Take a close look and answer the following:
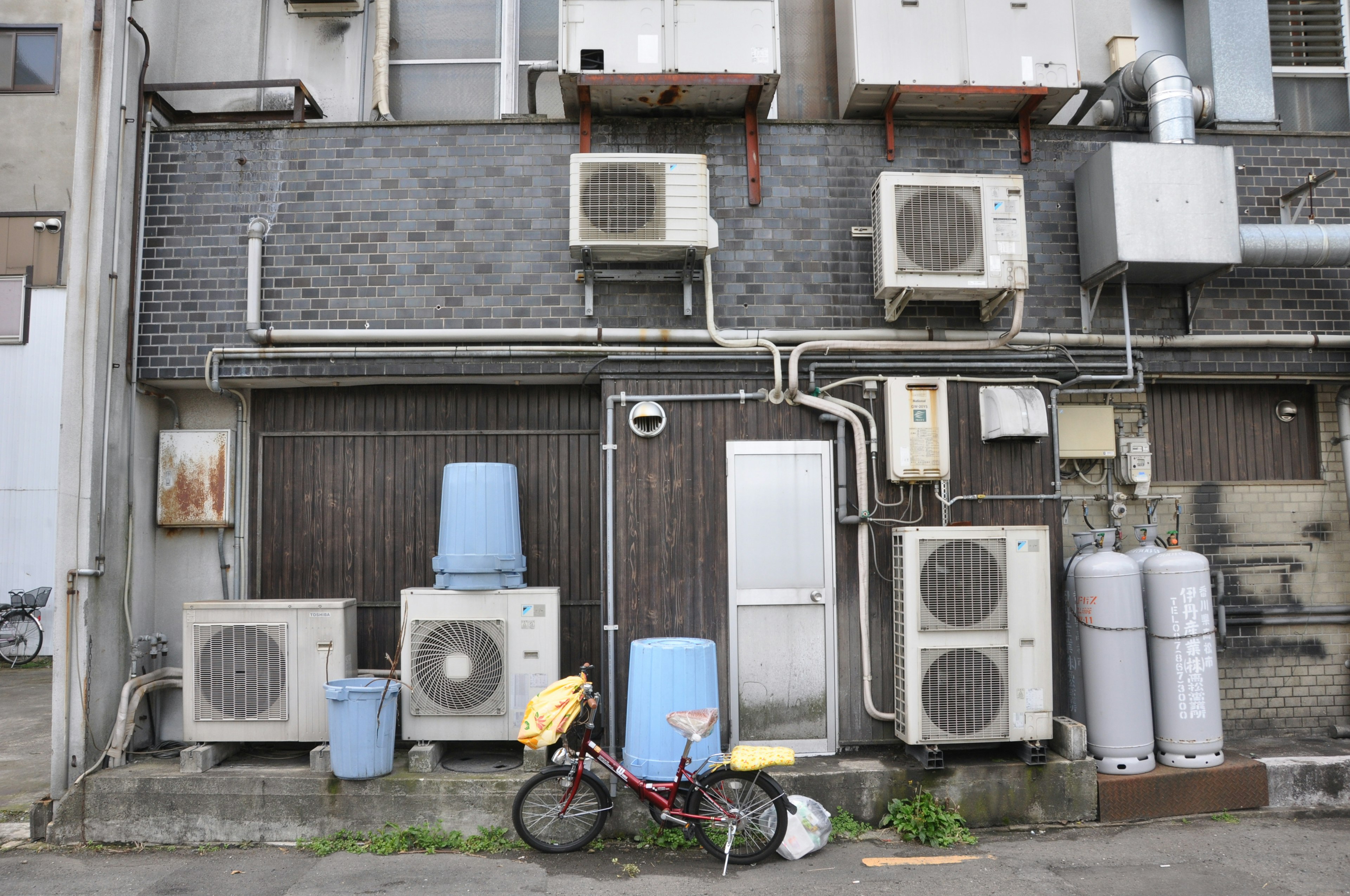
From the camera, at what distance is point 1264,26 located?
313 inches

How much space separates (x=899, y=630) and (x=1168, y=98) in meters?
4.91

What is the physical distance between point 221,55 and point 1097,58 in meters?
8.20

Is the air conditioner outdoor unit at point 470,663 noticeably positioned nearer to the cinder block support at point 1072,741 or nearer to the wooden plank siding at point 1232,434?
the cinder block support at point 1072,741

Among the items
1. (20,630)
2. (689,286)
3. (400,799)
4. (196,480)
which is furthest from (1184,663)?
(20,630)

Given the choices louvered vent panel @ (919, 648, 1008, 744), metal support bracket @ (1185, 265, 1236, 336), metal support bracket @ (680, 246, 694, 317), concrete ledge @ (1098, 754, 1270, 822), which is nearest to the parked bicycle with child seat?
metal support bracket @ (680, 246, 694, 317)

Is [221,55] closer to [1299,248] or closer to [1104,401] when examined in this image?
[1104,401]

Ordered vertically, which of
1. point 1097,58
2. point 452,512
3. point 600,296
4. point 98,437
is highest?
point 1097,58

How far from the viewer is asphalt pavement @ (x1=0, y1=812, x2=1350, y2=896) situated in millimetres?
5133

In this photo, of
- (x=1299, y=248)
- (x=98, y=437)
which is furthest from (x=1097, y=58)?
(x=98, y=437)

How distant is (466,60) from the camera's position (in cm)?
812

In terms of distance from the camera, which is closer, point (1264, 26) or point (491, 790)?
point (491, 790)

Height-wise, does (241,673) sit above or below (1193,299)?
below

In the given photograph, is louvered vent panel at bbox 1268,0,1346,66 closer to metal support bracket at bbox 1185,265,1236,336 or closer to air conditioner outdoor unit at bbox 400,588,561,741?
metal support bracket at bbox 1185,265,1236,336

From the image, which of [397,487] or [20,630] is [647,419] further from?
[20,630]
